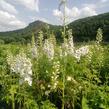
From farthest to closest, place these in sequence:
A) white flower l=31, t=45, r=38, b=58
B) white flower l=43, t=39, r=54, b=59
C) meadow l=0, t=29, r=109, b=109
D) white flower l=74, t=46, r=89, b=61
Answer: white flower l=31, t=45, r=38, b=58
white flower l=43, t=39, r=54, b=59
white flower l=74, t=46, r=89, b=61
meadow l=0, t=29, r=109, b=109

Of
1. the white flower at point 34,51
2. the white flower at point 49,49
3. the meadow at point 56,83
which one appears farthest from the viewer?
the white flower at point 34,51

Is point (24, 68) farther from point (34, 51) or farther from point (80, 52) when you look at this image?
point (34, 51)

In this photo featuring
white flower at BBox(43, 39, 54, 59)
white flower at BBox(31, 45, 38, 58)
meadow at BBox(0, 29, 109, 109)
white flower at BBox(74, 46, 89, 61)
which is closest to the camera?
meadow at BBox(0, 29, 109, 109)

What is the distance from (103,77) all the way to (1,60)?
3665mm

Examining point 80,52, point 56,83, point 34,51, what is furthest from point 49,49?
point 56,83

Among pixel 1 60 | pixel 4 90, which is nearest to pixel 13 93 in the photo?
pixel 4 90

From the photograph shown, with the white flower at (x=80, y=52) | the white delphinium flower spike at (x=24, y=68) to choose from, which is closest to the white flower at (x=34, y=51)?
the white flower at (x=80, y=52)

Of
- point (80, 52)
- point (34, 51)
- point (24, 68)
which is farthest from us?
point (34, 51)

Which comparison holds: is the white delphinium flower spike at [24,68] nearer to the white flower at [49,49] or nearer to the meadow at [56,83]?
the meadow at [56,83]

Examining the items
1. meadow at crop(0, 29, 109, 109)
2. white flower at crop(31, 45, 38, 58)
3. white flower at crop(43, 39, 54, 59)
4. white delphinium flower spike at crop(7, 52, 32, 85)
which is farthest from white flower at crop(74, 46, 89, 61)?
white delphinium flower spike at crop(7, 52, 32, 85)

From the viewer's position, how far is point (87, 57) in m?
8.41

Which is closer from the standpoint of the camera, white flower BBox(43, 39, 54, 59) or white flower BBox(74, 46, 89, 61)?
white flower BBox(74, 46, 89, 61)

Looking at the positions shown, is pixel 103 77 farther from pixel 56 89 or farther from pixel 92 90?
pixel 56 89

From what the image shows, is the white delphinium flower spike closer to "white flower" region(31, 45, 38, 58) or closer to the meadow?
the meadow
